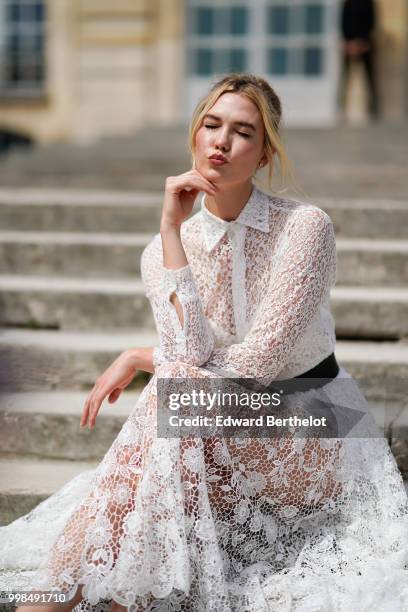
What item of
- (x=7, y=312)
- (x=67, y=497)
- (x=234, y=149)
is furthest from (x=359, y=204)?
(x=67, y=497)

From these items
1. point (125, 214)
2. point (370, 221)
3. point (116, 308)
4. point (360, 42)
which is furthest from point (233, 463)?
point (360, 42)

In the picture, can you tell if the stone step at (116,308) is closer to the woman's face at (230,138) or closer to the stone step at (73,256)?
the stone step at (73,256)

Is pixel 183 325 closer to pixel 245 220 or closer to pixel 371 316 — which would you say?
pixel 245 220

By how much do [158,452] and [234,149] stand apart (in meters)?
0.82

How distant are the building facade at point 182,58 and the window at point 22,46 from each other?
400 millimetres

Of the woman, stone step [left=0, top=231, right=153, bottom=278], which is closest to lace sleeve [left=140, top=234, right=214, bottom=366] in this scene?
the woman

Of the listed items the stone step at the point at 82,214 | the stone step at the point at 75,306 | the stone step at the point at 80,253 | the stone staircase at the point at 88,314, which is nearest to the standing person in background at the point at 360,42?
the stone staircase at the point at 88,314

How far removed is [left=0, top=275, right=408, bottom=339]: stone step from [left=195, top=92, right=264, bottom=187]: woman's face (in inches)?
49.0

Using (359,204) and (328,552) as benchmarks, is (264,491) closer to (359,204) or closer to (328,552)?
(328,552)

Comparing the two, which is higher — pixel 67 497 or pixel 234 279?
pixel 234 279

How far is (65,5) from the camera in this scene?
10.4 m

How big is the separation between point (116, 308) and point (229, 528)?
160 centimetres

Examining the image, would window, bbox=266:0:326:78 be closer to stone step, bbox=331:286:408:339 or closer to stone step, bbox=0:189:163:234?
stone step, bbox=0:189:163:234

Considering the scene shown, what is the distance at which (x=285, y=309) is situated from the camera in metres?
2.20
